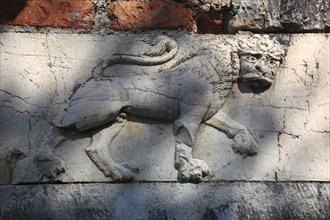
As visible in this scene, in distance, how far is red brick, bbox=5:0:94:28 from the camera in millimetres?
2570

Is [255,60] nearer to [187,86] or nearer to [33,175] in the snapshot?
[187,86]

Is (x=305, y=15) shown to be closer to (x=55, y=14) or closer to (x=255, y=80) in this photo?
(x=255, y=80)

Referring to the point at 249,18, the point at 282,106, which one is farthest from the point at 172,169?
the point at 249,18

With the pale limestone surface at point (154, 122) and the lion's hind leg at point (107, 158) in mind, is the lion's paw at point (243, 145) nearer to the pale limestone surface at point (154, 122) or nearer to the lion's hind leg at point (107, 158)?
the pale limestone surface at point (154, 122)

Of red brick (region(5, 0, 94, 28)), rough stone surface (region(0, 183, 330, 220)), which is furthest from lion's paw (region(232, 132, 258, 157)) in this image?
red brick (region(5, 0, 94, 28))

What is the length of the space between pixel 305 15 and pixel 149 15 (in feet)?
1.86

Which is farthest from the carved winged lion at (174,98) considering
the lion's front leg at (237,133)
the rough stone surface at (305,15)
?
the rough stone surface at (305,15)

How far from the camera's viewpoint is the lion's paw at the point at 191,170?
2412 mm

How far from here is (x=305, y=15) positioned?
265 centimetres

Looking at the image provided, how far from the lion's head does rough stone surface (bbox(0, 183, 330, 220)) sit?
371mm

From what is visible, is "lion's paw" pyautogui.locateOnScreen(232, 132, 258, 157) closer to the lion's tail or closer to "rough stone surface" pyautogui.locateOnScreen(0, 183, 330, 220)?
"rough stone surface" pyautogui.locateOnScreen(0, 183, 330, 220)

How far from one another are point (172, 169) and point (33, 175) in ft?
1.52

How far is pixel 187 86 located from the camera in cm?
251

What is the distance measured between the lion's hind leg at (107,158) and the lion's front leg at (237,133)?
1.06 ft
